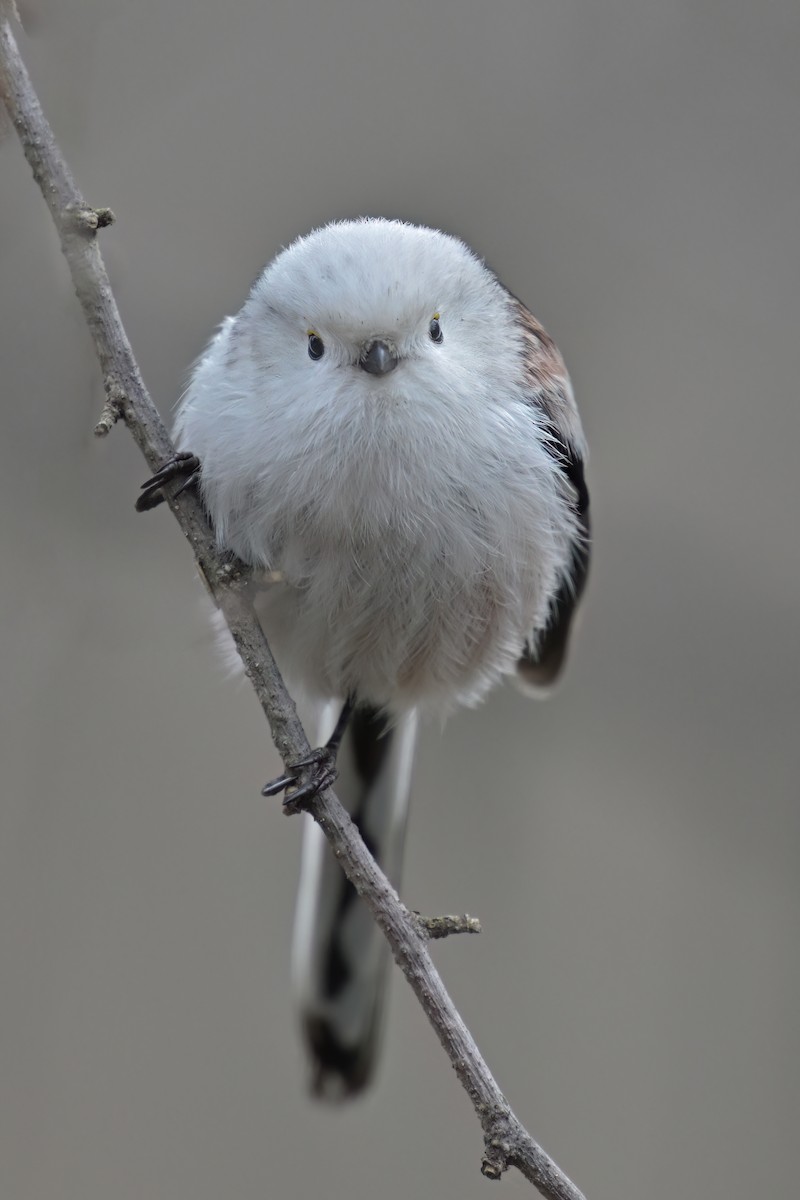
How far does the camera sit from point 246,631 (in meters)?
1.27

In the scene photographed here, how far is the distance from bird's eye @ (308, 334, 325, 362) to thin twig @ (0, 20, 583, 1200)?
21 cm

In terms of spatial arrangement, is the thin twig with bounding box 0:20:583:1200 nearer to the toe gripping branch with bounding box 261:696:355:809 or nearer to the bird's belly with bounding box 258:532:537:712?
the toe gripping branch with bounding box 261:696:355:809

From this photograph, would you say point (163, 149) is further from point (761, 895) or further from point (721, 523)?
point (761, 895)

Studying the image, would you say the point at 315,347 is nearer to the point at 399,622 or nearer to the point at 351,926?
the point at 399,622

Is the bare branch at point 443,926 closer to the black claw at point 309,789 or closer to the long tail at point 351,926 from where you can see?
the black claw at point 309,789

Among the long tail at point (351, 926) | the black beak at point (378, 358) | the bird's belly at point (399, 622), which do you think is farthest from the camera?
the long tail at point (351, 926)

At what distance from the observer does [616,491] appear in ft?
7.80

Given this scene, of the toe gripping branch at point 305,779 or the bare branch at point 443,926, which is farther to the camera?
the toe gripping branch at point 305,779

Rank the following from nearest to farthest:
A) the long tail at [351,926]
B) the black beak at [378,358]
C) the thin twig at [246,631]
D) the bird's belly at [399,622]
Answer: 1. the thin twig at [246,631]
2. the black beak at [378,358]
3. the bird's belly at [399,622]
4. the long tail at [351,926]

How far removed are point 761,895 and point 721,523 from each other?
887 millimetres

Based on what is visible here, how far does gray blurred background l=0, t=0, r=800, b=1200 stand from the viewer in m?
2.10

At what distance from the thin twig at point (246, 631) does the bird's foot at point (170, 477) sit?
0.03 metres

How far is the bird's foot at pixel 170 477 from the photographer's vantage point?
1350 mm

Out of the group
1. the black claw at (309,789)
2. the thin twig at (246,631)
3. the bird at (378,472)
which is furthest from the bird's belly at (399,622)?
the black claw at (309,789)
